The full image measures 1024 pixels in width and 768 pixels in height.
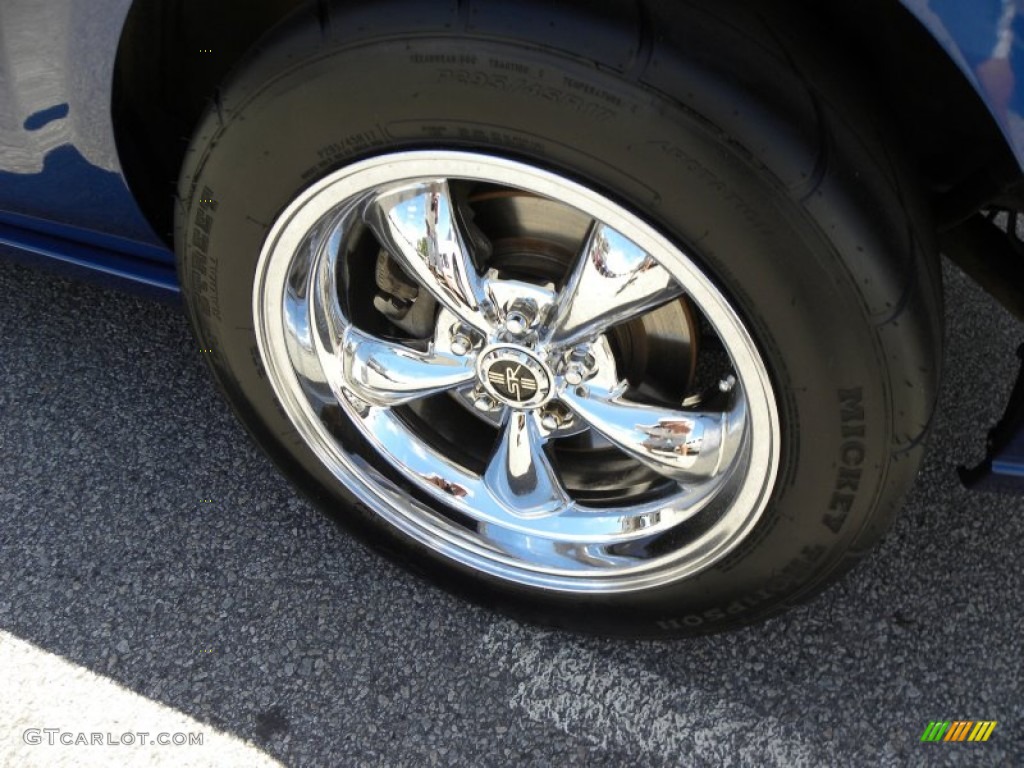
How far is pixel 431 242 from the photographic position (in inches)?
61.7

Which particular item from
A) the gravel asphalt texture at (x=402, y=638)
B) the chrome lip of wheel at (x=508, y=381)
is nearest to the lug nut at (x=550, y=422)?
the chrome lip of wheel at (x=508, y=381)

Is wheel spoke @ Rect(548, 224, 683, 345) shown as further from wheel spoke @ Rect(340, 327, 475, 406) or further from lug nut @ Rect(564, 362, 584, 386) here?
wheel spoke @ Rect(340, 327, 475, 406)

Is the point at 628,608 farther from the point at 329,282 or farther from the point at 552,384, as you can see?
the point at 329,282

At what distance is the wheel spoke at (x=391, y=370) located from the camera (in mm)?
1721

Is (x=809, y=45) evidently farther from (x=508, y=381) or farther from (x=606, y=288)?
(x=508, y=381)

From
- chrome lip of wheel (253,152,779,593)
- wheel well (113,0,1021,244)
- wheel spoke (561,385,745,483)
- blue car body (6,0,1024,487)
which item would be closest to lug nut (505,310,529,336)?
chrome lip of wheel (253,152,779,593)

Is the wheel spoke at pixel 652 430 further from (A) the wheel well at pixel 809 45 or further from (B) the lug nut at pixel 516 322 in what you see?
(A) the wheel well at pixel 809 45

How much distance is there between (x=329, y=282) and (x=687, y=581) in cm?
76

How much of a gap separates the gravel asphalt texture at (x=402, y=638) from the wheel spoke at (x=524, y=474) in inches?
9.5

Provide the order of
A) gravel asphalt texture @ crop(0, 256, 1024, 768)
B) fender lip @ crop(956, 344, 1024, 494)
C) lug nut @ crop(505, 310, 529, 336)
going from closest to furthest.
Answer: fender lip @ crop(956, 344, 1024, 494)
lug nut @ crop(505, 310, 529, 336)
gravel asphalt texture @ crop(0, 256, 1024, 768)

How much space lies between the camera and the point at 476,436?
1.89 m

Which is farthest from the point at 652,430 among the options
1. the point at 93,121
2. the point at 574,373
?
the point at 93,121

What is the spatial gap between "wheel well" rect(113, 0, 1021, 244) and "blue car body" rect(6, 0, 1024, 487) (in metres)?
0.01

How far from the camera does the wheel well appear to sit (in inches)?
51.6
